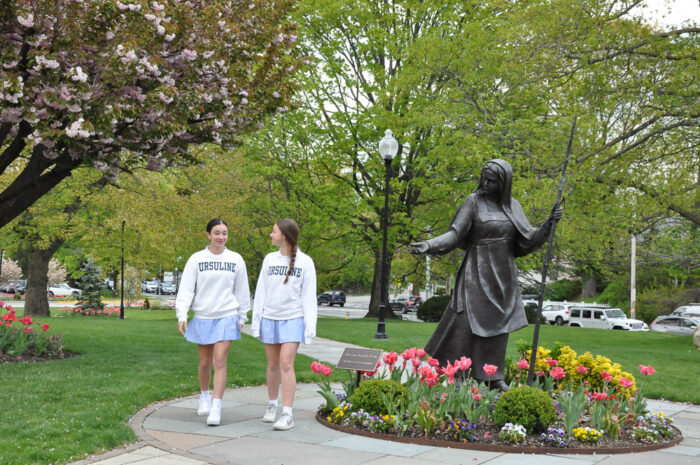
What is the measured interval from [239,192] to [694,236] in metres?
16.6

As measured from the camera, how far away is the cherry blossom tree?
8.59 m

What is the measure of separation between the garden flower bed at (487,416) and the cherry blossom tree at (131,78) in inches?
189

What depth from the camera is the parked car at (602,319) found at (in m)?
34.4

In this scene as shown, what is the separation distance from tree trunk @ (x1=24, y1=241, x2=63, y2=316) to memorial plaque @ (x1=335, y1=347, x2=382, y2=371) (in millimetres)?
21753

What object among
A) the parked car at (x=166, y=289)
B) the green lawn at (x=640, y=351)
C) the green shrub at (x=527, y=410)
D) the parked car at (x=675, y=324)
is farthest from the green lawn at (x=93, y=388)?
the parked car at (x=166, y=289)

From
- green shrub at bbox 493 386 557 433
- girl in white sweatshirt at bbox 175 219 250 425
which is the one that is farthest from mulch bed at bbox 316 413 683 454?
girl in white sweatshirt at bbox 175 219 250 425

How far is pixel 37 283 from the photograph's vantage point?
26.2 meters

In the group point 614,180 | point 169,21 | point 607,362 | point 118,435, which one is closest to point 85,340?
point 169,21

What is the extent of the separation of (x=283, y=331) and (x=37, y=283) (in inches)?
896

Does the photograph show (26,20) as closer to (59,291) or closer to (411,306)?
(411,306)

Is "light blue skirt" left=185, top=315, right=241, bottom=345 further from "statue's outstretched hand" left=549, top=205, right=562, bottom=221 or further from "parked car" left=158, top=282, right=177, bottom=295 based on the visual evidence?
"parked car" left=158, top=282, right=177, bottom=295

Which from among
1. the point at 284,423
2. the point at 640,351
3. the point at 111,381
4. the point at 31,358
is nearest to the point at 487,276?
the point at 284,423

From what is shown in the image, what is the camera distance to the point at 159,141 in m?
10.1

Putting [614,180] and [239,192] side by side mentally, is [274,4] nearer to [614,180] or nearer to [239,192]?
[614,180]
